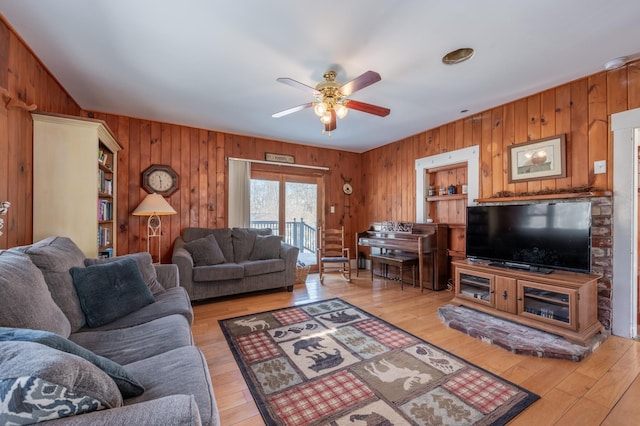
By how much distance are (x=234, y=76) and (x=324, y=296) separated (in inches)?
111

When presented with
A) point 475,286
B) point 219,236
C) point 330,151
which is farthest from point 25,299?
point 330,151

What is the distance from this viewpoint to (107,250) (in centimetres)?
320

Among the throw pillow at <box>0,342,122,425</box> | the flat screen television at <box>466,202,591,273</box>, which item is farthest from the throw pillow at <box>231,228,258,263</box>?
the throw pillow at <box>0,342,122,425</box>

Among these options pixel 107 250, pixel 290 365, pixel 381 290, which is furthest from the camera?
pixel 381 290

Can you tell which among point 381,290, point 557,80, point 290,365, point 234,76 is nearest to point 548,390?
point 290,365

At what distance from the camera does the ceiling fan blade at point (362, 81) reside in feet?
6.39

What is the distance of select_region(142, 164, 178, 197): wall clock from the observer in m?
3.89

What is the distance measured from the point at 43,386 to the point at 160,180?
3873 mm

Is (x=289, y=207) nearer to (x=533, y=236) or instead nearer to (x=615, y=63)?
(x=533, y=236)

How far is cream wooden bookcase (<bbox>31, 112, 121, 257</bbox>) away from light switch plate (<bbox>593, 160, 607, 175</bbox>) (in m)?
4.71

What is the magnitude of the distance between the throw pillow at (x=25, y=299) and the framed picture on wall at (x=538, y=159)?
162 inches

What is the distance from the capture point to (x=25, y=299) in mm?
1215

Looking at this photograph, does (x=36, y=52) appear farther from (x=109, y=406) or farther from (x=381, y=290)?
(x=381, y=290)

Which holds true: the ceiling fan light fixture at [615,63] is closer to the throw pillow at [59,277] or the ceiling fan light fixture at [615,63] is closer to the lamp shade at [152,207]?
the throw pillow at [59,277]
